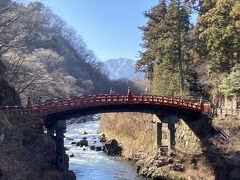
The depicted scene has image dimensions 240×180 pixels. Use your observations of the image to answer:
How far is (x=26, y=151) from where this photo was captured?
101ft

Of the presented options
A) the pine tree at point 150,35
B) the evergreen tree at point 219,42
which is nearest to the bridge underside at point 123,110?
the evergreen tree at point 219,42

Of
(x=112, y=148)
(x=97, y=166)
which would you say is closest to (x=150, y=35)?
(x=112, y=148)

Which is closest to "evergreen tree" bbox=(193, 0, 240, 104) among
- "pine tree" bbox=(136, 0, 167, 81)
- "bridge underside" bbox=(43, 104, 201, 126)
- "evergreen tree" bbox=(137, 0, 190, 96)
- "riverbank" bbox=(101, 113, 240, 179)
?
"evergreen tree" bbox=(137, 0, 190, 96)

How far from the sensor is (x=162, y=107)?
42844 mm

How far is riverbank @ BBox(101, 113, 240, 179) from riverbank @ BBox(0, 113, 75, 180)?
9.80 metres

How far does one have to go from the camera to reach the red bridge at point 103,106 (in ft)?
116

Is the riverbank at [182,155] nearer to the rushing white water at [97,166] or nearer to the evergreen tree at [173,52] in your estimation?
the rushing white water at [97,166]

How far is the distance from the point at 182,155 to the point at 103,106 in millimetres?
8832

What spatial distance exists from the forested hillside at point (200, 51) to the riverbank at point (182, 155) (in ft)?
17.8

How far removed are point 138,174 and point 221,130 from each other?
905 centimetres

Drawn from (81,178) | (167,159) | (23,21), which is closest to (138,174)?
(167,159)

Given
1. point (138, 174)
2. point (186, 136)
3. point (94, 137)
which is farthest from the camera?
point (94, 137)

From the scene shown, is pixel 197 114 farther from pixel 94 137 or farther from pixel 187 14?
pixel 94 137

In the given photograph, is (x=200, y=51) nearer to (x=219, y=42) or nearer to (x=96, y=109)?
(x=219, y=42)
